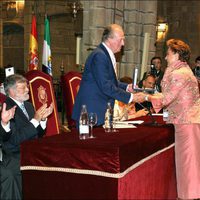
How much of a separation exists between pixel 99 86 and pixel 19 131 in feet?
2.61

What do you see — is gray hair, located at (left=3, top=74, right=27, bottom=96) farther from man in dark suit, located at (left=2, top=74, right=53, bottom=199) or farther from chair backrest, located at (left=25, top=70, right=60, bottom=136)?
chair backrest, located at (left=25, top=70, right=60, bottom=136)

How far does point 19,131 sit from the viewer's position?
3205 millimetres

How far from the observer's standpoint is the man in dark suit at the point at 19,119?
3.19 meters

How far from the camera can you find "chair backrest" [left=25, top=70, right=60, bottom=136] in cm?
419

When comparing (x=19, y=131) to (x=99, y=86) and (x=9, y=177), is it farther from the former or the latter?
(x=99, y=86)

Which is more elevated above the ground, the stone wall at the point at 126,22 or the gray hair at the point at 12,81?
the stone wall at the point at 126,22

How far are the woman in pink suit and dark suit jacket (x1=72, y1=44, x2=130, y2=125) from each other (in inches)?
16.3

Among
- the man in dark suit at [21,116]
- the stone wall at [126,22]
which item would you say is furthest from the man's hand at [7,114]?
the stone wall at [126,22]

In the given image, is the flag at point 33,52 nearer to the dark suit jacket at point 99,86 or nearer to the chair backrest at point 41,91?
the chair backrest at point 41,91

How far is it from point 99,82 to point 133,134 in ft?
1.94

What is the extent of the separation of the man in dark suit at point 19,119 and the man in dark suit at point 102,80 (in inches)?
15.8

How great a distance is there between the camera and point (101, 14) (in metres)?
6.82

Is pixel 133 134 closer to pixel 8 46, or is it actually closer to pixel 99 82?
pixel 99 82

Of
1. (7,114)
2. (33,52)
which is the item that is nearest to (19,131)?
(7,114)
